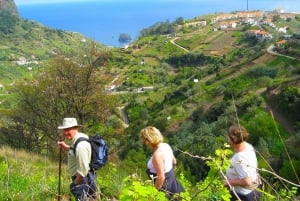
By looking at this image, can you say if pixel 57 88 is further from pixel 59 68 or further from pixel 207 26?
pixel 207 26

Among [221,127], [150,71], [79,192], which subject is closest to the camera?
[79,192]

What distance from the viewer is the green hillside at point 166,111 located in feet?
15.9

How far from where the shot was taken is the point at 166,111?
143ft

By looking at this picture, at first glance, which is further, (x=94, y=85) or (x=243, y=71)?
(x=243, y=71)

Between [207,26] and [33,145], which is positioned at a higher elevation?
[207,26]

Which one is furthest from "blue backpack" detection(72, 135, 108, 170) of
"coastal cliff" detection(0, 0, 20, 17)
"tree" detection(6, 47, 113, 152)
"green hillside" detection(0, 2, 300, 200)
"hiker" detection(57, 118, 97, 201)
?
"coastal cliff" detection(0, 0, 20, 17)

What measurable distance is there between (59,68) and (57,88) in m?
0.78

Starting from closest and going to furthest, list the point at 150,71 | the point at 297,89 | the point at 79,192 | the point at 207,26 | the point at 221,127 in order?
the point at 79,192
the point at 221,127
the point at 297,89
the point at 150,71
the point at 207,26

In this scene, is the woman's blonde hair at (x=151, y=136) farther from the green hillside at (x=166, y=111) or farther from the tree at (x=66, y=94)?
the tree at (x=66, y=94)

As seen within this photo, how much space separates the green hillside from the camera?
4.83 meters

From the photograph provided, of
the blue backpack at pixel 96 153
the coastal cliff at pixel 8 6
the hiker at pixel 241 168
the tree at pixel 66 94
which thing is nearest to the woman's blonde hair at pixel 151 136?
the blue backpack at pixel 96 153

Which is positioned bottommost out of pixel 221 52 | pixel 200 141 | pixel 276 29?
pixel 200 141

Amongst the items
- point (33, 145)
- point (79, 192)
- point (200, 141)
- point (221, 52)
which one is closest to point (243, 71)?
point (200, 141)

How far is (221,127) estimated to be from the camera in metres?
26.1
